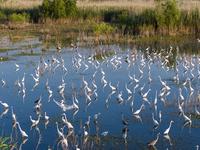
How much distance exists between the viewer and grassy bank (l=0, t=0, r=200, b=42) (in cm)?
3077

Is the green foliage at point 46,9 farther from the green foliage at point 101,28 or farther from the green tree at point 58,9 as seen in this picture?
the green foliage at point 101,28

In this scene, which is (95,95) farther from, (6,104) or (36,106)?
(6,104)

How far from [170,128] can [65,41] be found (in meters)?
21.2

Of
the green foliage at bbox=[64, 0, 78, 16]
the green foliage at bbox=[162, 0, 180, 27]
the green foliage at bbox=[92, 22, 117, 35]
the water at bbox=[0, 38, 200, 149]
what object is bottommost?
the water at bbox=[0, 38, 200, 149]

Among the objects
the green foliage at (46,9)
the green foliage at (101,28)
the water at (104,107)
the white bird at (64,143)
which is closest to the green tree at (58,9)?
the green foliage at (46,9)

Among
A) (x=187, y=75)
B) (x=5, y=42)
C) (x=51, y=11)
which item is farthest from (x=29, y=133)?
(x=51, y=11)

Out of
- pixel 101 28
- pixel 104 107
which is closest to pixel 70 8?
pixel 101 28

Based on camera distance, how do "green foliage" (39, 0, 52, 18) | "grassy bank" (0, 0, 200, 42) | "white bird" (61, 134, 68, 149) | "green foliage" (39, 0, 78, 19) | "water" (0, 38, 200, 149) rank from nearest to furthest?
"white bird" (61, 134, 68, 149) < "water" (0, 38, 200, 149) < "grassy bank" (0, 0, 200, 42) < "green foliage" (39, 0, 78, 19) < "green foliage" (39, 0, 52, 18)

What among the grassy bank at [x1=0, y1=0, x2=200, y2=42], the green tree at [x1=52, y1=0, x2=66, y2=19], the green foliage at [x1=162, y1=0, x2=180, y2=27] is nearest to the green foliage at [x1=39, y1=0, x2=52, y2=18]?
the grassy bank at [x1=0, y1=0, x2=200, y2=42]

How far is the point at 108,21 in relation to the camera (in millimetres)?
42281

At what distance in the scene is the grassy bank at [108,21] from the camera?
101 ft

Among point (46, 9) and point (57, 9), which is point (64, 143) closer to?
point (57, 9)

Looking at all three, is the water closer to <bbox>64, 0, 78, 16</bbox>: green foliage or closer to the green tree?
the green tree

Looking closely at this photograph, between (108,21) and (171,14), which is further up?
(171,14)
